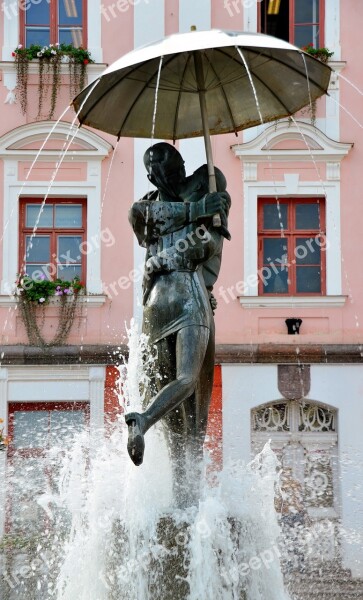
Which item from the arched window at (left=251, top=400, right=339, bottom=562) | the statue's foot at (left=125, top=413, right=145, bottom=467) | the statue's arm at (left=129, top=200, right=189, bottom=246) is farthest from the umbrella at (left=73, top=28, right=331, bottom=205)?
the arched window at (left=251, top=400, right=339, bottom=562)

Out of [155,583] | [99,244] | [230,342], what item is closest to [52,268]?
[99,244]

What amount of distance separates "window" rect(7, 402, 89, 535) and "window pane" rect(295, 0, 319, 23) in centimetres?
599

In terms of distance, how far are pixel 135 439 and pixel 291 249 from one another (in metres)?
11.2

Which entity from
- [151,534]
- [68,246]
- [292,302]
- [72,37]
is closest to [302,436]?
[292,302]

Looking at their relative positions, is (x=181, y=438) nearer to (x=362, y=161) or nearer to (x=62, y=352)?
(x=62, y=352)

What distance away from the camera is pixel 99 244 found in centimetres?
1627

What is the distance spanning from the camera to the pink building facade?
15914mm

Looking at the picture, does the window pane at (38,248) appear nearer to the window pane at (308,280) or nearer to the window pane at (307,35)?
the window pane at (308,280)

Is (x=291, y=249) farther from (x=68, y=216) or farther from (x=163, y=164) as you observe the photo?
(x=163, y=164)

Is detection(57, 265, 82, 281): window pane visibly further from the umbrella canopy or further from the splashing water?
the splashing water

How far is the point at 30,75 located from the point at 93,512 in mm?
11434

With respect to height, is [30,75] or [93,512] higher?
[30,75]

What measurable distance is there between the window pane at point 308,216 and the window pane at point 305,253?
0.70 ft

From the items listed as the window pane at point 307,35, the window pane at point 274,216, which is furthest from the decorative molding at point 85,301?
the window pane at point 307,35
